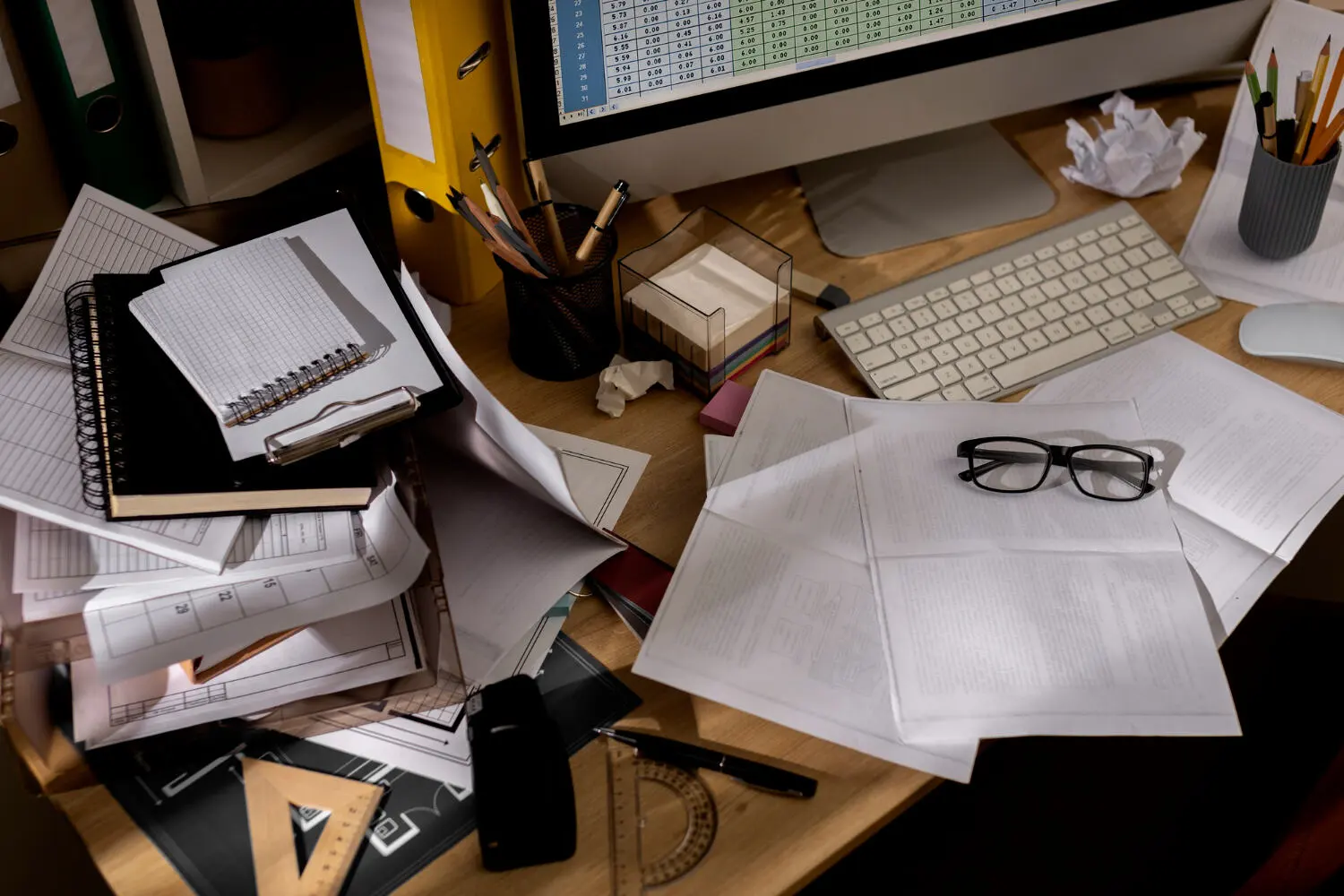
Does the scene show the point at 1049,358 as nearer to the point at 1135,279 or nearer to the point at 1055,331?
the point at 1055,331

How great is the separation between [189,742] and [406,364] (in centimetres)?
29

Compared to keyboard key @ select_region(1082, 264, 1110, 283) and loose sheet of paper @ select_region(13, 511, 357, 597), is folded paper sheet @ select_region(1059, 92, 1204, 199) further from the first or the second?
loose sheet of paper @ select_region(13, 511, 357, 597)

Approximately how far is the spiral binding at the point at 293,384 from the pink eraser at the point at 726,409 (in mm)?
279

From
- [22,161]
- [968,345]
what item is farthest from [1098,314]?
[22,161]

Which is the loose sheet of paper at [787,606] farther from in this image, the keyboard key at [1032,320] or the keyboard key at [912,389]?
the keyboard key at [1032,320]

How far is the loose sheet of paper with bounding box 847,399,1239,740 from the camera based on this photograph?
0.76m

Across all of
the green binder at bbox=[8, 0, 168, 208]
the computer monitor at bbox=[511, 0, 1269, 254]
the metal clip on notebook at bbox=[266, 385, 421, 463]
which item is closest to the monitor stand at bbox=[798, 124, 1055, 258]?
the computer monitor at bbox=[511, 0, 1269, 254]

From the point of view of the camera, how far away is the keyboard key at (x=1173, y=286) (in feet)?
3.51

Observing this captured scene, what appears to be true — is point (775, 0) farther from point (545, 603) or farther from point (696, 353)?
point (545, 603)

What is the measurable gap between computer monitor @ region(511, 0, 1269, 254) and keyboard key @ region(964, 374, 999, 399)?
0.67ft

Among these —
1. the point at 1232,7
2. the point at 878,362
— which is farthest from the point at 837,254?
the point at 1232,7

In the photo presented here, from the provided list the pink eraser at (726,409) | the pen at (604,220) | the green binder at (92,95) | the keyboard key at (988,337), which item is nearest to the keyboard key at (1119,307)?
the keyboard key at (988,337)

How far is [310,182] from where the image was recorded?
1144 millimetres

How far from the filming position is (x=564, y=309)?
956 millimetres
